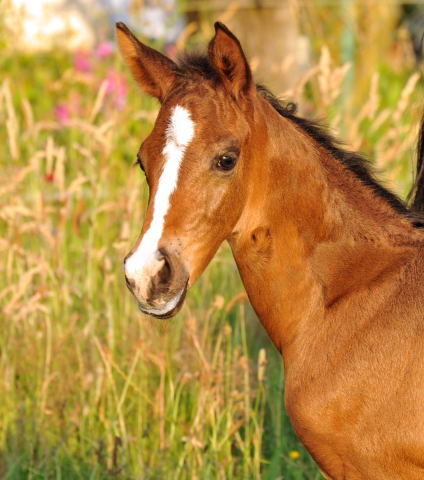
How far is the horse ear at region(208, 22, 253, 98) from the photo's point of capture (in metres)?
2.79

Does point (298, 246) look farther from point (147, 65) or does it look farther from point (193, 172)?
point (147, 65)

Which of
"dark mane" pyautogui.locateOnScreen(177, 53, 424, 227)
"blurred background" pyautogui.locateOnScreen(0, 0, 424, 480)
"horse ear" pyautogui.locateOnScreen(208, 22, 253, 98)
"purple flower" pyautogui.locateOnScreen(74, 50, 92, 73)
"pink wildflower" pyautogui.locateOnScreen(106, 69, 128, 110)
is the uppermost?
"purple flower" pyautogui.locateOnScreen(74, 50, 92, 73)

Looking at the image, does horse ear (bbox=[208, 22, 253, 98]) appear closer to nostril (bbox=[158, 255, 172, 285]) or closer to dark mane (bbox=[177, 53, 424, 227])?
dark mane (bbox=[177, 53, 424, 227])

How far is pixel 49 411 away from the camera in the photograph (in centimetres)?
402

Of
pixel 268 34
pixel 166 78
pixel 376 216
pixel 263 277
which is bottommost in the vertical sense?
pixel 263 277

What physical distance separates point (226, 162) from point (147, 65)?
557 millimetres

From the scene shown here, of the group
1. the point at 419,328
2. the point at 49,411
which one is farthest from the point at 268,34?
the point at 419,328

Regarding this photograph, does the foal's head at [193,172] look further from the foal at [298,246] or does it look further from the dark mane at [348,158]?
the dark mane at [348,158]

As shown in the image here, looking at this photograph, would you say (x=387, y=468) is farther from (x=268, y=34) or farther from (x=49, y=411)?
(x=268, y=34)

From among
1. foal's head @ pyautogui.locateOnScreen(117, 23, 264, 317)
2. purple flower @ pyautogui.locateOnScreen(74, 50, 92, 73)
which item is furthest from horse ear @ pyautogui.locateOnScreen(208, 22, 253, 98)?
purple flower @ pyautogui.locateOnScreen(74, 50, 92, 73)

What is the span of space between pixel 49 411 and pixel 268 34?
17.3 ft

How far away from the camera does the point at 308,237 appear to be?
120 inches

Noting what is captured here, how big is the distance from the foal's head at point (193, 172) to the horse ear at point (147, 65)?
11 centimetres

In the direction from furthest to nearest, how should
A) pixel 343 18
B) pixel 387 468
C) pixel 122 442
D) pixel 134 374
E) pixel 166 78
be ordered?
pixel 343 18, pixel 134 374, pixel 122 442, pixel 166 78, pixel 387 468
